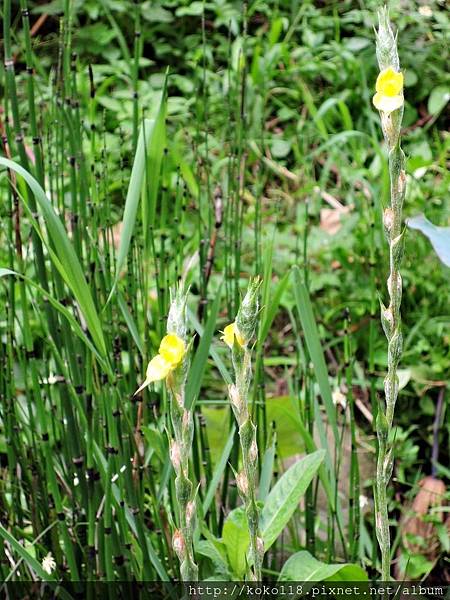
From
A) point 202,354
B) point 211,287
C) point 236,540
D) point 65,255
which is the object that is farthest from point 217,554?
point 211,287

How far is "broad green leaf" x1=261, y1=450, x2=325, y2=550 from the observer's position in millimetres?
879

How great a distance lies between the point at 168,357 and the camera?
55cm

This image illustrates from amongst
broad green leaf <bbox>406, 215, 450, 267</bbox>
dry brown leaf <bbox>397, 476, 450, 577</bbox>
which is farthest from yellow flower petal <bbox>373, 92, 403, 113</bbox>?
dry brown leaf <bbox>397, 476, 450, 577</bbox>

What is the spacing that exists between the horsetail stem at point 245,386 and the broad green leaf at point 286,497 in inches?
10.1

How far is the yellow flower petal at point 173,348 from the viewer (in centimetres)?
55

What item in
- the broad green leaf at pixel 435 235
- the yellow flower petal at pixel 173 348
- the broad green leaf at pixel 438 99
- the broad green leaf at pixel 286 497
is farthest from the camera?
the broad green leaf at pixel 438 99

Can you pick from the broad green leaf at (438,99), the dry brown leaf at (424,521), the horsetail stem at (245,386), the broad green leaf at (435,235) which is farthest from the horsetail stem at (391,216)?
the broad green leaf at (438,99)

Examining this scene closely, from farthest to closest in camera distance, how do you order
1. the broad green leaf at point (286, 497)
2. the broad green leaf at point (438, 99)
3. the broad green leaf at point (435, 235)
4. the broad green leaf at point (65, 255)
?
the broad green leaf at point (438, 99) < the broad green leaf at point (435, 235) < the broad green leaf at point (286, 497) < the broad green leaf at point (65, 255)

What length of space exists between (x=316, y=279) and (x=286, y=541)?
0.67 meters

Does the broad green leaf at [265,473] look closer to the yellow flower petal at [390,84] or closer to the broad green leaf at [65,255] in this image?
the broad green leaf at [65,255]

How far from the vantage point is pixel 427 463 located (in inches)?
61.0

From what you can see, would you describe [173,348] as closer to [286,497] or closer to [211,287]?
[286,497]

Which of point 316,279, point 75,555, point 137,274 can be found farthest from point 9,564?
point 316,279

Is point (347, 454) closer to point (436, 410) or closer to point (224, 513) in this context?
point (436, 410)
